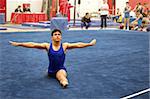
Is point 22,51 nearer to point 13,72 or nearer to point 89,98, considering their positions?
point 13,72

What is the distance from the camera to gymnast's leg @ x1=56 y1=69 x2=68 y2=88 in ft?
14.2

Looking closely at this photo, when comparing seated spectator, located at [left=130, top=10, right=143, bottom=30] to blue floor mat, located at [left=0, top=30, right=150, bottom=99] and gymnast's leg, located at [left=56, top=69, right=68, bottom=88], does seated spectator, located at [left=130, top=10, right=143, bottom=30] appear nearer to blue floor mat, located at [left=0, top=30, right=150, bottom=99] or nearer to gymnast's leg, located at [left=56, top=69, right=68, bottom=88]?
blue floor mat, located at [left=0, top=30, right=150, bottom=99]

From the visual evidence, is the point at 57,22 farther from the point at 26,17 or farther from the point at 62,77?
the point at 62,77

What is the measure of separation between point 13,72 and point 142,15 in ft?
35.7

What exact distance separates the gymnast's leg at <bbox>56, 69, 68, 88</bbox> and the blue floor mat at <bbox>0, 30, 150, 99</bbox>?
68 millimetres

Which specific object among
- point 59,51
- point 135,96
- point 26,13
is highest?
point 26,13

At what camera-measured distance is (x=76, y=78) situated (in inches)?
191

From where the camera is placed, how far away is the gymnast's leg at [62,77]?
434 cm

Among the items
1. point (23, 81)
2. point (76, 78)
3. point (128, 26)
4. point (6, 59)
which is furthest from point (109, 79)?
point (128, 26)

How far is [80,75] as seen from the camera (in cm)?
509

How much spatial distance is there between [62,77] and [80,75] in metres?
0.63

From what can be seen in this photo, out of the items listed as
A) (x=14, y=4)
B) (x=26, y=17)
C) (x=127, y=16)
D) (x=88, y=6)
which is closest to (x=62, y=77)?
(x=127, y=16)

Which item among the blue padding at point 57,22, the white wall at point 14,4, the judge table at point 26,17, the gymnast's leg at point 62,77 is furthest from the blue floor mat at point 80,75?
the white wall at point 14,4

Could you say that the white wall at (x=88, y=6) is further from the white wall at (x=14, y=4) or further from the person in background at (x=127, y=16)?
the person in background at (x=127, y=16)
